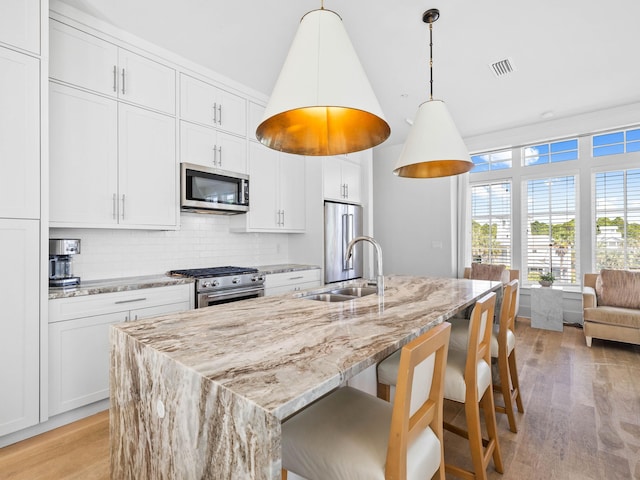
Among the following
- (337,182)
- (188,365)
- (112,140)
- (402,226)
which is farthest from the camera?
(402,226)

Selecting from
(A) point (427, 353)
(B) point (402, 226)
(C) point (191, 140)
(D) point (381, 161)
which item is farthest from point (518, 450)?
(D) point (381, 161)

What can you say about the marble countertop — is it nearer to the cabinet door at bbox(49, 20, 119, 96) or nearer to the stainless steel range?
the stainless steel range

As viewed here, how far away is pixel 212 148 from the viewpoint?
339 cm

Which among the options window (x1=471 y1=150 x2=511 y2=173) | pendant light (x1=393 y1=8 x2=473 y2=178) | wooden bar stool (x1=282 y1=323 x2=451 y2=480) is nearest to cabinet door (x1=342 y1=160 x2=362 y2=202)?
window (x1=471 y1=150 x2=511 y2=173)

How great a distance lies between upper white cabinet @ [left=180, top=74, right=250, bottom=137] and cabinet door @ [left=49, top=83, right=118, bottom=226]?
0.69 meters

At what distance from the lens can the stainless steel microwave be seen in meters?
3.11

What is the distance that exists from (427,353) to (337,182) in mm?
3818

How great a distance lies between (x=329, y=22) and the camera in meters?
1.23

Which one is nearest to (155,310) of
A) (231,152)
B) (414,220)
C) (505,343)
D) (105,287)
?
(105,287)

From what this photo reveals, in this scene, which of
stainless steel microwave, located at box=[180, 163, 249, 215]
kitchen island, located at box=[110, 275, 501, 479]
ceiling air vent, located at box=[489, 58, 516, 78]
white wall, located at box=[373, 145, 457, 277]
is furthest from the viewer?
white wall, located at box=[373, 145, 457, 277]

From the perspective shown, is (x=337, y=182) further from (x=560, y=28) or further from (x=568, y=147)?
(x=568, y=147)

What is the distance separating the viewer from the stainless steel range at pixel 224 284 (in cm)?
292

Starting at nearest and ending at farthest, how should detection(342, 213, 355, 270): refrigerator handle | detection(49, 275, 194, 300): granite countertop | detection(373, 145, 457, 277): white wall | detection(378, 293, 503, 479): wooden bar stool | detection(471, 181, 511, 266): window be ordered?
detection(378, 293, 503, 479): wooden bar stool < detection(49, 275, 194, 300): granite countertop < detection(342, 213, 355, 270): refrigerator handle < detection(471, 181, 511, 266): window < detection(373, 145, 457, 277): white wall

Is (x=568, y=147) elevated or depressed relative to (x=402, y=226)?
elevated
